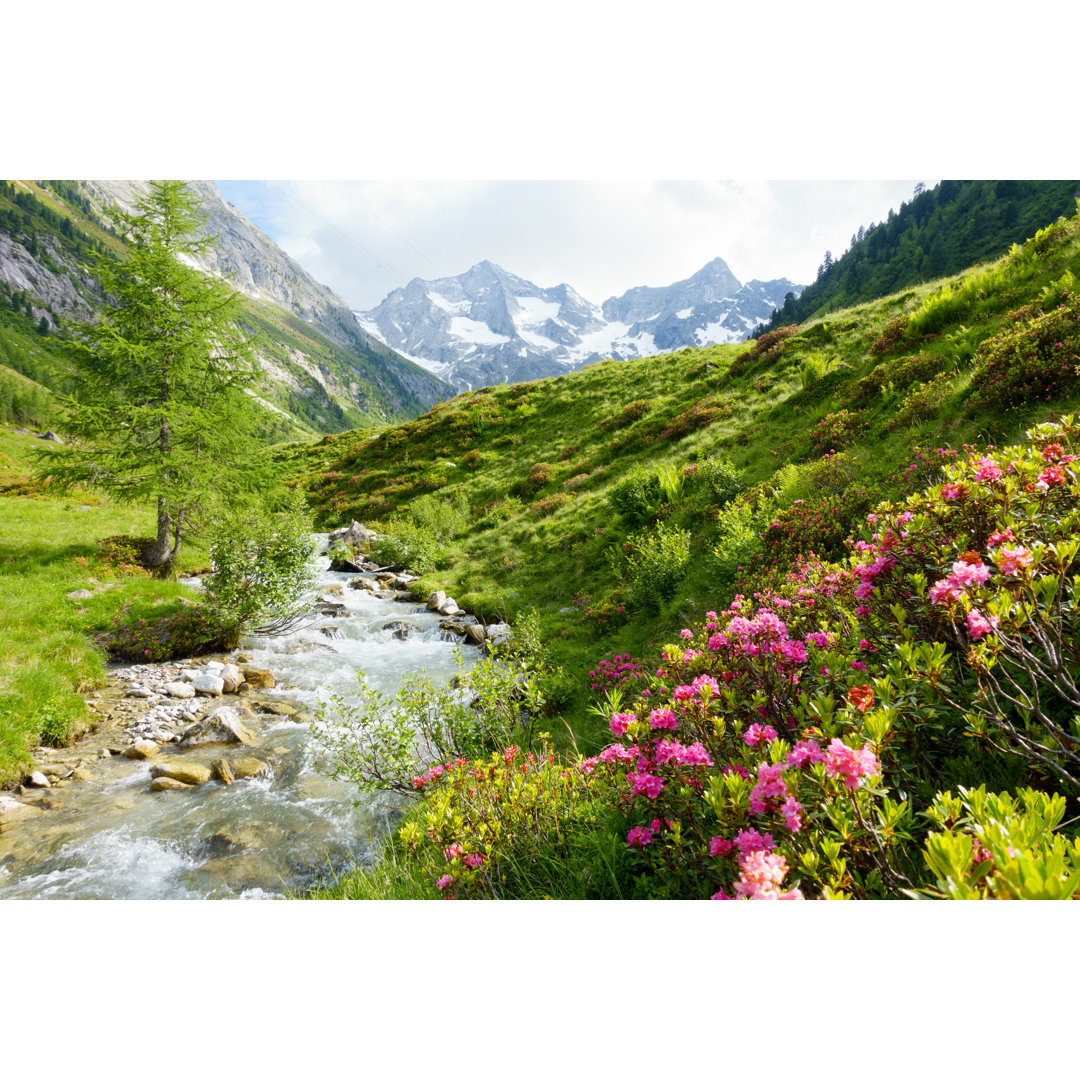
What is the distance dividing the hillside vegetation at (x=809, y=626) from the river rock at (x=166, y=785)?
4010mm

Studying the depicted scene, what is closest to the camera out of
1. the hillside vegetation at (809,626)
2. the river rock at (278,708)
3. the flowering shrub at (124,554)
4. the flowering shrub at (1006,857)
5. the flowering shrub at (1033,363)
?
the flowering shrub at (1006,857)

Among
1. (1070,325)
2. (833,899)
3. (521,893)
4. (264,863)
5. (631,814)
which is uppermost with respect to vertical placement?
(1070,325)

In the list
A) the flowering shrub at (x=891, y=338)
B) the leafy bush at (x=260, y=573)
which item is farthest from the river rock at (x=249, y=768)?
the flowering shrub at (x=891, y=338)

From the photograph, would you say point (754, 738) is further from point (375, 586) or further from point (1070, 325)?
point (375, 586)

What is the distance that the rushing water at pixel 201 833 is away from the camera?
15.7ft

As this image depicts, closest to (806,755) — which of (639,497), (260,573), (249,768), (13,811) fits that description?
(249,768)

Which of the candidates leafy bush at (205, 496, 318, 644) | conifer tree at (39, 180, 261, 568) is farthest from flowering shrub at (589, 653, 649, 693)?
conifer tree at (39, 180, 261, 568)

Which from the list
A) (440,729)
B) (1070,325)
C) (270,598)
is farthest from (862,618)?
(270,598)

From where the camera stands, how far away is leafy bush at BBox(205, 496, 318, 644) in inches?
378

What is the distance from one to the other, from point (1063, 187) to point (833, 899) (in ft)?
461

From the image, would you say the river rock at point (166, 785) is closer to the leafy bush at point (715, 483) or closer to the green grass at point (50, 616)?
the green grass at point (50, 616)

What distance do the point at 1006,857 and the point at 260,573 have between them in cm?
1115

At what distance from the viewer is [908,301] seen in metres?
14.7

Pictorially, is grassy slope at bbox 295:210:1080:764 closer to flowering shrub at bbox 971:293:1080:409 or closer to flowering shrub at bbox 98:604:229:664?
flowering shrub at bbox 971:293:1080:409
